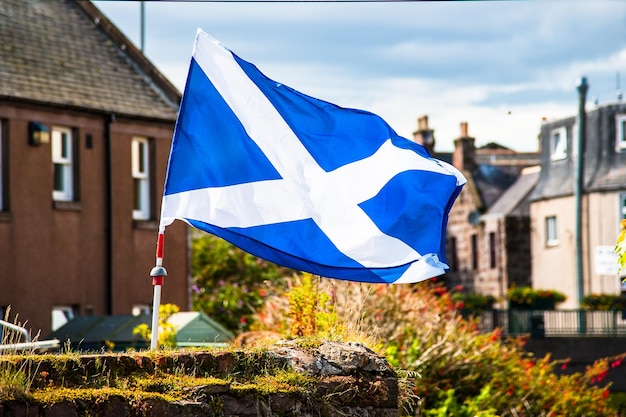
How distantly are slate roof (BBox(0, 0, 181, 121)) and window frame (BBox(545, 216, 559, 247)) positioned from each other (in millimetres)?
32163

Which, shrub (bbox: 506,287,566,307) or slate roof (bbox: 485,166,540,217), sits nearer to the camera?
shrub (bbox: 506,287,566,307)

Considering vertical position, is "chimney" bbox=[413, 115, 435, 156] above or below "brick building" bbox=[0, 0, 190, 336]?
above

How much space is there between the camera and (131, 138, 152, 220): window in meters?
27.0

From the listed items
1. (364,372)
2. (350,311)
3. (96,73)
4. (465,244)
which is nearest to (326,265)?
(364,372)

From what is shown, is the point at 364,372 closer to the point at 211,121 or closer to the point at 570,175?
the point at 211,121

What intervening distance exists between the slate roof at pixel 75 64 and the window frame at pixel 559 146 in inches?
1267

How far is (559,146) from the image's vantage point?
5788 cm

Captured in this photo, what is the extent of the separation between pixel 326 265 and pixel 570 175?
153 feet

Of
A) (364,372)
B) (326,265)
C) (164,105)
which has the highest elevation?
(164,105)

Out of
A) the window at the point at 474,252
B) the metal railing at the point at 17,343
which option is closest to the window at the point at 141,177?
the metal railing at the point at 17,343

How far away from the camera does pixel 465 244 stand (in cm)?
6431

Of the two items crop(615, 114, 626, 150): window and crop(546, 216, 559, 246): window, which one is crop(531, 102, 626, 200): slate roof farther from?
crop(546, 216, 559, 246): window

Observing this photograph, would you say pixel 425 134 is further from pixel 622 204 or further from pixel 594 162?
pixel 622 204

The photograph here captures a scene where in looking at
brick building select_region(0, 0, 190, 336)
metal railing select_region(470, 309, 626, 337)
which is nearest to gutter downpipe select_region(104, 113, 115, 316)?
brick building select_region(0, 0, 190, 336)
